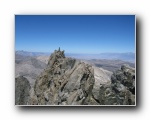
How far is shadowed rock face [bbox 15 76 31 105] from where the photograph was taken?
27.3 ft

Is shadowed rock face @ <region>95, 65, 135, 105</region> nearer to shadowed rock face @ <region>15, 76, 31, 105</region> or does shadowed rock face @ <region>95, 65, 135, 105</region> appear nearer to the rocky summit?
the rocky summit

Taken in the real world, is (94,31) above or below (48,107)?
above

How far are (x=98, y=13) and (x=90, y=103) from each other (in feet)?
4.18

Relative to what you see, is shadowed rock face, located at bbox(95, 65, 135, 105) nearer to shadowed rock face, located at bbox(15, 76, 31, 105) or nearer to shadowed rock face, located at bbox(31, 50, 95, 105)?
shadowed rock face, located at bbox(31, 50, 95, 105)

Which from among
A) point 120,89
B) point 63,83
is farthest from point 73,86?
point 120,89

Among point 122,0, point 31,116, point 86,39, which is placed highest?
point 122,0

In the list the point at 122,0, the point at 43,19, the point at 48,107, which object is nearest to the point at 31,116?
the point at 48,107

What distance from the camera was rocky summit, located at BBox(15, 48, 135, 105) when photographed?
8320 millimetres

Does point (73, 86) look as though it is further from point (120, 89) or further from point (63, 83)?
point (120, 89)

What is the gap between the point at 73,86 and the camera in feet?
27.3

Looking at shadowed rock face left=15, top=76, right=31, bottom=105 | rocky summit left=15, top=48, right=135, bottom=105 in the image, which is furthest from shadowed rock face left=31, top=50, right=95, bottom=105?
shadowed rock face left=15, top=76, right=31, bottom=105

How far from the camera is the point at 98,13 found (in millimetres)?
8305

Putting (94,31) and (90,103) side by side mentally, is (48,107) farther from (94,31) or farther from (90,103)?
(94,31)

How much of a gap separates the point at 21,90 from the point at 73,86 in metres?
0.74
